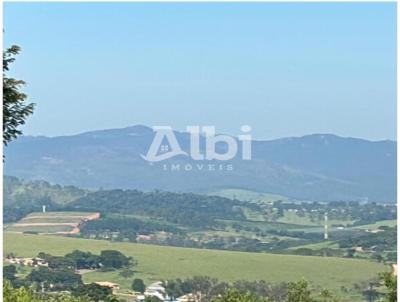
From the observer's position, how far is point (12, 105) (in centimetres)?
373

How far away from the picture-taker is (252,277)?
18.7 feet

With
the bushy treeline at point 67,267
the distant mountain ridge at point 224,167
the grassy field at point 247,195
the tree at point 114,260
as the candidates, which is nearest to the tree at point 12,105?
the distant mountain ridge at point 224,167

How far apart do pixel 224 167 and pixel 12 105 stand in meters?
1.14

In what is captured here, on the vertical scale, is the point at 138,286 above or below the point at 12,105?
below

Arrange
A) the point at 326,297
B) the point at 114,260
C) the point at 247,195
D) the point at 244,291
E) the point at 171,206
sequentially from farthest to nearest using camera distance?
the point at 114,260 → the point at 247,195 → the point at 171,206 → the point at 244,291 → the point at 326,297

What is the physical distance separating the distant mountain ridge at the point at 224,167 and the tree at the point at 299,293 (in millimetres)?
601

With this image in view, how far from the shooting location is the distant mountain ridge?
14.6ft

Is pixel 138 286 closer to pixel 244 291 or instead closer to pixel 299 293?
pixel 244 291

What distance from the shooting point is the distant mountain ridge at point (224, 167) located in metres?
4.45

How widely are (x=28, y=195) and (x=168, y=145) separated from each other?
183cm

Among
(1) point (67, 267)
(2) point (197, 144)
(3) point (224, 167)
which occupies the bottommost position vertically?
(1) point (67, 267)

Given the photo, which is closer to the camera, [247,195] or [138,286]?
[138,286]

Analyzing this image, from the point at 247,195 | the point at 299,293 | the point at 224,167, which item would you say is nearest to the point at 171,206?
the point at 247,195

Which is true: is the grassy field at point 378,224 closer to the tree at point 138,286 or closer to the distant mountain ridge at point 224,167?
the distant mountain ridge at point 224,167
